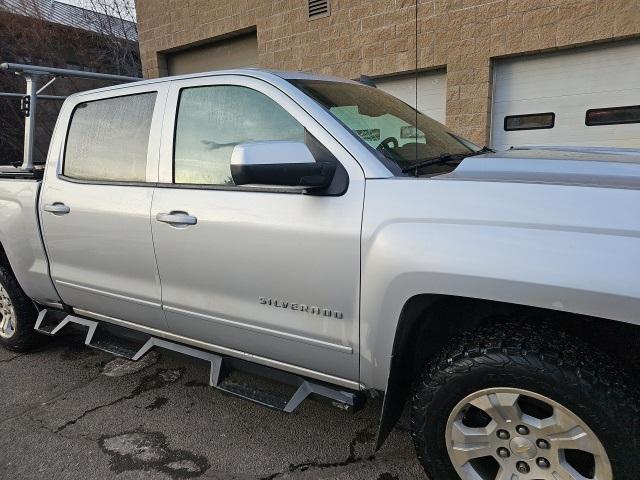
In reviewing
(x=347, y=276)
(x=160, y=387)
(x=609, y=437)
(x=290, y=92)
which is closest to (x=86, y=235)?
(x=160, y=387)

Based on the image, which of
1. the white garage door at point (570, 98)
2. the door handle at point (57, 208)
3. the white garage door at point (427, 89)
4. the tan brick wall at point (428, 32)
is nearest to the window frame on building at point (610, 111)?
the white garage door at point (570, 98)

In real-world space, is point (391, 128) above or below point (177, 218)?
above

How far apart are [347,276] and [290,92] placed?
94 cm

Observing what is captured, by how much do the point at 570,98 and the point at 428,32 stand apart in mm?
2024

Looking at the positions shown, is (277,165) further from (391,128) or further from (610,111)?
(610,111)

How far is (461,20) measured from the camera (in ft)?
20.8

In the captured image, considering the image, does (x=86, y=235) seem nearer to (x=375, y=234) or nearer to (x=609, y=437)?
(x=375, y=234)

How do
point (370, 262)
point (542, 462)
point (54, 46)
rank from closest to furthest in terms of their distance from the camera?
point (542, 462), point (370, 262), point (54, 46)

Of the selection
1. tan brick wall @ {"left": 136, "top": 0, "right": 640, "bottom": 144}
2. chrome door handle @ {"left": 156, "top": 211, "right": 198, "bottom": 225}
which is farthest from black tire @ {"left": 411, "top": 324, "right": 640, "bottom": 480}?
tan brick wall @ {"left": 136, "top": 0, "right": 640, "bottom": 144}

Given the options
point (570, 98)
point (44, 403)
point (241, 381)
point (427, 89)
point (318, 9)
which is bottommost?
point (44, 403)

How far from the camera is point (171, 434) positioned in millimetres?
2748

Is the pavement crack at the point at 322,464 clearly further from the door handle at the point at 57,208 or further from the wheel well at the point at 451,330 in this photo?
the door handle at the point at 57,208

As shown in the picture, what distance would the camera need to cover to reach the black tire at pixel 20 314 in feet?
12.1

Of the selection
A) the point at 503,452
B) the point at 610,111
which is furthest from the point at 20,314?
the point at 610,111
